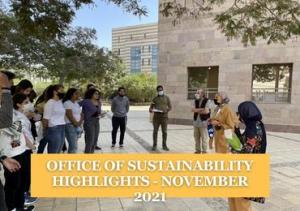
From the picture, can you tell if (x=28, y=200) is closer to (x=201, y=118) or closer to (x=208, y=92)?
(x=201, y=118)

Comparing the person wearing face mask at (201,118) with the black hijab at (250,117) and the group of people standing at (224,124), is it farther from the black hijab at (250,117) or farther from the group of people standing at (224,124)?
the black hijab at (250,117)

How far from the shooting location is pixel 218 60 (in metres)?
15.0

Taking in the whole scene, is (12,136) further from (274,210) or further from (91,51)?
(91,51)

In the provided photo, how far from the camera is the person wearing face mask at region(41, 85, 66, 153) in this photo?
5250 millimetres

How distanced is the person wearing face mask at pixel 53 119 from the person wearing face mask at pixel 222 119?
2716mm

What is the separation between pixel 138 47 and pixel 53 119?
67.4 metres

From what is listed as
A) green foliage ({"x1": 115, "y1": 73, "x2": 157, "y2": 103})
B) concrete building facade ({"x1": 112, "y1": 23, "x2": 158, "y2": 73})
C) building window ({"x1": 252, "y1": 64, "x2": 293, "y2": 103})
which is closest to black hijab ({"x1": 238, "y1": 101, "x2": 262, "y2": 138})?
building window ({"x1": 252, "y1": 64, "x2": 293, "y2": 103})

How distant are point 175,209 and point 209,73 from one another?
11720mm

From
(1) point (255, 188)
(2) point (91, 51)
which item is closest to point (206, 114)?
(1) point (255, 188)

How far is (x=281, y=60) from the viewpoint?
13688 millimetres

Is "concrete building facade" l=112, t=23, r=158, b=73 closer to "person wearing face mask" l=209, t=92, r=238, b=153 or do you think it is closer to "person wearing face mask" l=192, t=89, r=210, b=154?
"person wearing face mask" l=192, t=89, r=210, b=154

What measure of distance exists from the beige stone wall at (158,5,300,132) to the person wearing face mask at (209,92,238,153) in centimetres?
869

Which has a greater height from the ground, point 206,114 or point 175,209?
point 206,114

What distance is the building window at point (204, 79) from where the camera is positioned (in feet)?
50.9
